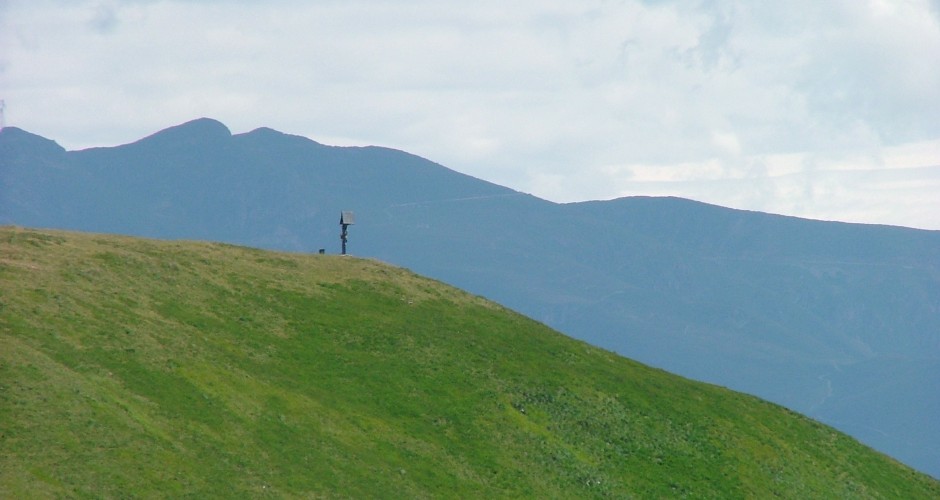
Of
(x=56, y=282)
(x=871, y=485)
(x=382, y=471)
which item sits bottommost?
(x=871, y=485)

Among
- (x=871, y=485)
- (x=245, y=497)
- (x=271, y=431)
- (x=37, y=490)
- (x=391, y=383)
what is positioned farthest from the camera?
(x=871, y=485)

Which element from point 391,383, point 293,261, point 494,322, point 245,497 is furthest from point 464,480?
point 293,261

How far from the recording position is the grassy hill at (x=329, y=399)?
46.7 metres

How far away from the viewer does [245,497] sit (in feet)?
152

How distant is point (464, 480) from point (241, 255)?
88.1 feet

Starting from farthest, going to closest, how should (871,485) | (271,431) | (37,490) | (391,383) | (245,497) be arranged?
(871,485)
(391,383)
(271,431)
(245,497)
(37,490)

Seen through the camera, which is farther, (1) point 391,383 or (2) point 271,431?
(1) point 391,383

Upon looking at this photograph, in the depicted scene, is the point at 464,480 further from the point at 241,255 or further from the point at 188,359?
the point at 241,255

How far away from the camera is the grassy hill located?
46656mm

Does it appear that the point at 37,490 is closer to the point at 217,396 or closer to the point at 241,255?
the point at 217,396

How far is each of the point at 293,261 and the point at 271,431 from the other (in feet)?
84.0

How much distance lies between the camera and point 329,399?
5888cm

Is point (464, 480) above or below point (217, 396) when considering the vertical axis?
below

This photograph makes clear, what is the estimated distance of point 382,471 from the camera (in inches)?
2115
